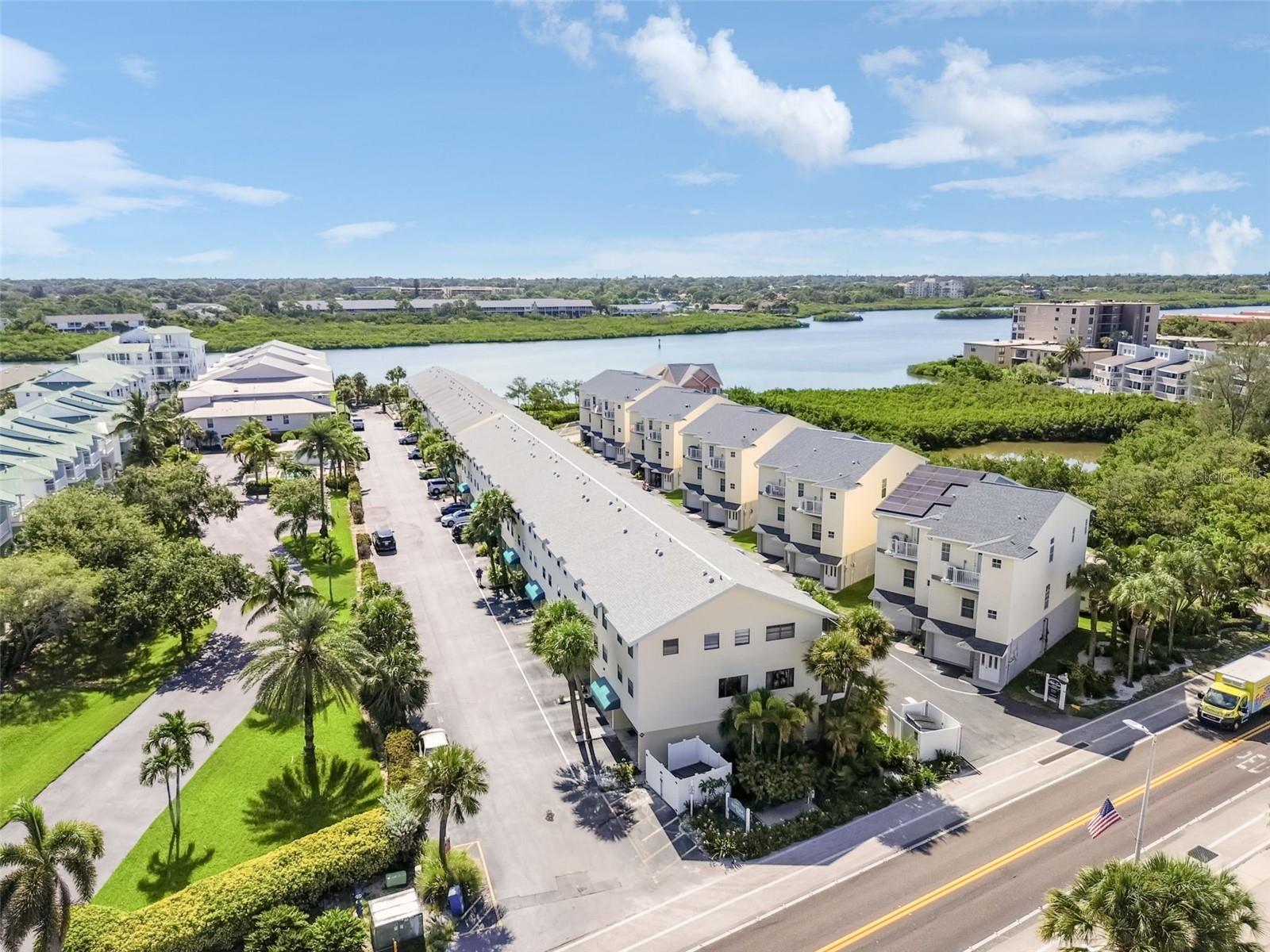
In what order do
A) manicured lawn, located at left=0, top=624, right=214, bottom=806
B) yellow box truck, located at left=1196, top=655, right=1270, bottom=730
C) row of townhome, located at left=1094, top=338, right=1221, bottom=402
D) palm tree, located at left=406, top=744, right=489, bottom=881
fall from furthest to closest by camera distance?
row of townhome, located at left=1094, top=338, right=1221, bottom=402, yellow box truck, located at left=1196, top=655, right=1270, bottom=730, manicured lawn, located at left=0, top=624, right=214, bottom=806, palm tree, located at left=406, top=744, right=489, bottom=881

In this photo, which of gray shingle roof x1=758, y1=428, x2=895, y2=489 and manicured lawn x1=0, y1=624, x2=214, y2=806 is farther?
gray shingle roof x1=758, y1=428, x2=895, y2=489

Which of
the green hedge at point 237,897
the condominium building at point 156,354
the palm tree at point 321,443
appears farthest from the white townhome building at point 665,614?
the condominium building at point 156,354

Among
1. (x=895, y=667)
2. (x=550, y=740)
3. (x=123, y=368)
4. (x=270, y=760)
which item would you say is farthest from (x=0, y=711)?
(x=123, y=368)

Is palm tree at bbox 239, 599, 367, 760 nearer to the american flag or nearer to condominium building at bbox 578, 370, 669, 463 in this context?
the american flag

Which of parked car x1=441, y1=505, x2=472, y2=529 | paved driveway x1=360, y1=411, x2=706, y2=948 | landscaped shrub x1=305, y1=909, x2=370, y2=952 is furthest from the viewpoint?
parked car x1=441, y1=505, x2=472, y2=529

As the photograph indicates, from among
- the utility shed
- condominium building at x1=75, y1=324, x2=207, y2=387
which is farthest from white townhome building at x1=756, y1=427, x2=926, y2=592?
condominium building at x1=75, y1=324, x2=207, y2=387

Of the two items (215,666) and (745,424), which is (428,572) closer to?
(215,666)
